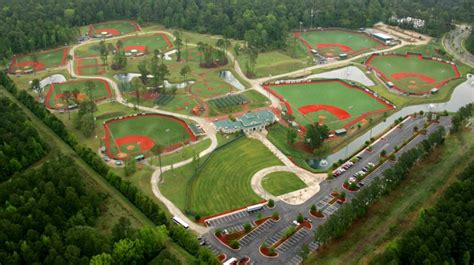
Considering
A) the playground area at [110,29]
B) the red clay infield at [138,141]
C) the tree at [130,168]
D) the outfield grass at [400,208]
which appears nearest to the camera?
the outfield grass at [400,208]

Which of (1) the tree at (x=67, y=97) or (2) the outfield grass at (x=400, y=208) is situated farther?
(1) the tree at (x=67, y=97)

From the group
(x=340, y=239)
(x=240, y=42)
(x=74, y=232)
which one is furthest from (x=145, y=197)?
(x=240, y=42)

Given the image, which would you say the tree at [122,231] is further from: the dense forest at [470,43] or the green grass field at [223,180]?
the dense forest at [470,43]

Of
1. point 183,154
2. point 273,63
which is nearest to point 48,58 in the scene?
point 273,63

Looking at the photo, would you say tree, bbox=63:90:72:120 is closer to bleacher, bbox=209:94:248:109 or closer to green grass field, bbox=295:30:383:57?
bleacher, bbox=209:94:248:109

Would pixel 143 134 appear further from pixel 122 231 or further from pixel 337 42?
pixel 337 42

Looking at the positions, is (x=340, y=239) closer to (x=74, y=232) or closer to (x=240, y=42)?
(x=74, y=232)

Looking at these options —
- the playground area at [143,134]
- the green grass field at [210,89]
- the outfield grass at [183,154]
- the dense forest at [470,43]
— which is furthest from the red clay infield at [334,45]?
the outfield grass at [183,154]
